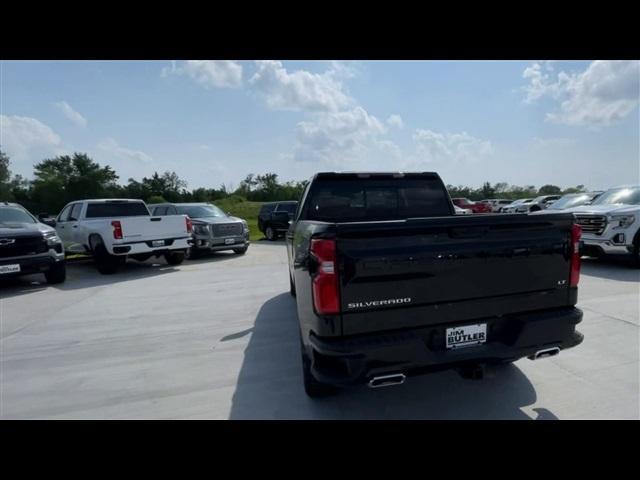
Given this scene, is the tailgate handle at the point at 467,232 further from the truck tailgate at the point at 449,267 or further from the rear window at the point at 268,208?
the rear window at the point at 268,208

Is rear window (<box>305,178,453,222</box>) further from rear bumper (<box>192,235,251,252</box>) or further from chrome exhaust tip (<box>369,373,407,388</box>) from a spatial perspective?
rear bumper (<box>192,235,251,252</box>)

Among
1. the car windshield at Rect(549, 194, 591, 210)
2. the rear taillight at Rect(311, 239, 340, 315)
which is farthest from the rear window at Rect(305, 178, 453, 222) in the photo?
the car windshield at Rect(549, 194, 591, 210)

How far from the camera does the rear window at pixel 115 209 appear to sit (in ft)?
31.5

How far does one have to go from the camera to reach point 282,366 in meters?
3.53

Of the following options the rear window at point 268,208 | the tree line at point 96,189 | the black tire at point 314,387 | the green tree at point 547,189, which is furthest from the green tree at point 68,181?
the green tree at point 547,189

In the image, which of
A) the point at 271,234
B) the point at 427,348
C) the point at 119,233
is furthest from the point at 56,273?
the point at 271,234

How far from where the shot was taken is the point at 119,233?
8312 mm

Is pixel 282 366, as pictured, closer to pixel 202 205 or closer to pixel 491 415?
pixel 491 415

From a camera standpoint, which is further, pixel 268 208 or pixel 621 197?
pixel 268 208

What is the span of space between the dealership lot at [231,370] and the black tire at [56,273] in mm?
1456

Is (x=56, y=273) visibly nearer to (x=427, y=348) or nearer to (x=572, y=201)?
(x=427, y=348)

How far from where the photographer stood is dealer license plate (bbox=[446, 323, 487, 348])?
2.29 metres

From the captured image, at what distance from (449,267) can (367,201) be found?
192cm
